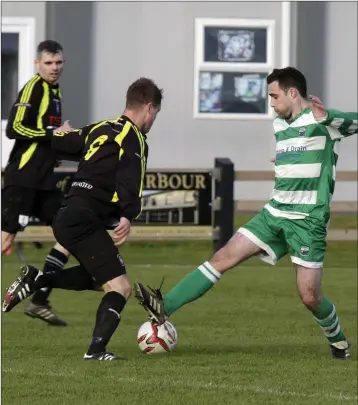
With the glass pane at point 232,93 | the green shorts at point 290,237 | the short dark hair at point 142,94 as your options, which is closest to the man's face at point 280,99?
the green shorts at point 290,237

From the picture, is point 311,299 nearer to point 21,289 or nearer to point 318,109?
point 318,109

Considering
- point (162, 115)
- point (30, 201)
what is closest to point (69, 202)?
point (30, 201)

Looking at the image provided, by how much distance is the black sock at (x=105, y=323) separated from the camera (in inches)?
321

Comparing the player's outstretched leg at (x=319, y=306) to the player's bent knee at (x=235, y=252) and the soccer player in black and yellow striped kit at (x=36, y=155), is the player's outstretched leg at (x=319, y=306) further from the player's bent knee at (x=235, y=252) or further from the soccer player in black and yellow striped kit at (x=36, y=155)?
the soccer player in black and yellow striped kit at (x=36, y=155)

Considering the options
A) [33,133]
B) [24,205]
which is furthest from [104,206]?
[24,205]

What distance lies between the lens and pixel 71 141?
854 centimetres

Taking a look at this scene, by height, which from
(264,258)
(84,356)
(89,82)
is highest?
(89,82)

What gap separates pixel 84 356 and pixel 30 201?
A: 259 cm

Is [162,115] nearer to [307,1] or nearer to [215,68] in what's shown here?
[215,68]

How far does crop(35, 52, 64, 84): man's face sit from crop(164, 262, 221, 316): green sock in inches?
100

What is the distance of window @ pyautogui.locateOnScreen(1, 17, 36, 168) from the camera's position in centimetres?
2038

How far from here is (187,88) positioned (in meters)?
21.4

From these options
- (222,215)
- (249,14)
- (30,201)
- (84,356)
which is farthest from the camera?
(249,14)

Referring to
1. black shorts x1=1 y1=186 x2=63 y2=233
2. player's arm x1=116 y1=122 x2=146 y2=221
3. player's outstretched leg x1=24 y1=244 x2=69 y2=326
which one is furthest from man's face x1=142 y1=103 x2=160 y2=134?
black shorts x1=1 y1=186 x2=63 y2=233
